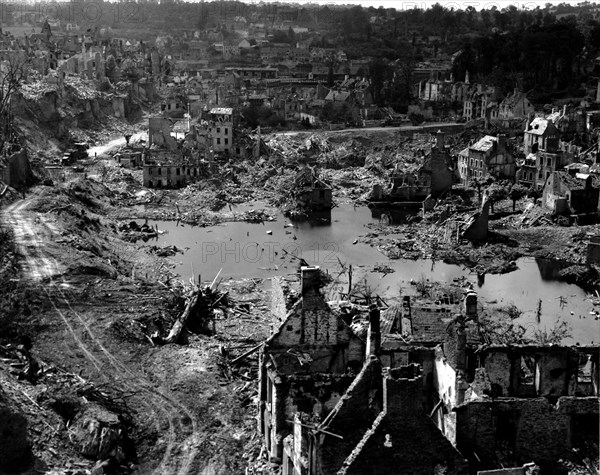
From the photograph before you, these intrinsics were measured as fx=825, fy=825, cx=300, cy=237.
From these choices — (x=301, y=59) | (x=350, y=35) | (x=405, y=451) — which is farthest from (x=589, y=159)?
(x=350, y=35)

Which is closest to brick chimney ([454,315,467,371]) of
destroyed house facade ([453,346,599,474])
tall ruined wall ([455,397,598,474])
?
destroyed house facade ([453,346,599,474])

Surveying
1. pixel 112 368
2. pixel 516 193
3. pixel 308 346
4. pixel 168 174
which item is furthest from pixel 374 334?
pixel 168 174

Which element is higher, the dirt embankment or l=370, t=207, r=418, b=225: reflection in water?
the dirt embankment

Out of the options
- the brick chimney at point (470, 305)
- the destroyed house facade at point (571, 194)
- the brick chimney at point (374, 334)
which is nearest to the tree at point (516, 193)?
the destroyed house facade at point (571, 194)

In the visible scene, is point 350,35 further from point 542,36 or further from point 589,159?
point 589,159

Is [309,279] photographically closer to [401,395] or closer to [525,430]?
[525,430]

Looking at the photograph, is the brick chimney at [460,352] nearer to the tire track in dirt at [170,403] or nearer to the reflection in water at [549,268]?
the tire track in dirt at [170,403]

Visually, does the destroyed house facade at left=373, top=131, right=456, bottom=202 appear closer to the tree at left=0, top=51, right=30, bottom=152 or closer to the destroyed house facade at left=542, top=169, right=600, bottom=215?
the destroyed house facade at left=542, top=169, right=600, bottom=215
